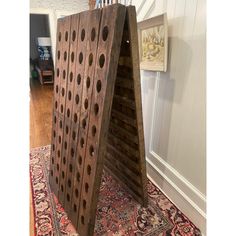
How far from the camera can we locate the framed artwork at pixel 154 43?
1.40 metres

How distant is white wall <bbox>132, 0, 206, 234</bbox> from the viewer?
1.23 m

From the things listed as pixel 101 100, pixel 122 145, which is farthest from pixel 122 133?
→ pixel 101 100

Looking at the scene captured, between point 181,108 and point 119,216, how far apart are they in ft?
2.72

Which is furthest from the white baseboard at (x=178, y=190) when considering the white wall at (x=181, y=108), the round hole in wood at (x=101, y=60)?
the round hole in wood at (x=101, y=60)

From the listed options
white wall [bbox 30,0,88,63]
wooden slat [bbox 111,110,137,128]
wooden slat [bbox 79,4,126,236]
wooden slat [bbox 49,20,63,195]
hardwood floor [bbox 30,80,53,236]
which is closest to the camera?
wooden slat [bbox 79,4,126,236]

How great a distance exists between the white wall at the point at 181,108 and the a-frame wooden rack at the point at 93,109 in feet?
0.87

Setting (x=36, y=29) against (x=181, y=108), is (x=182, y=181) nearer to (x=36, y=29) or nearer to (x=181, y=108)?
(x=181, y=108)

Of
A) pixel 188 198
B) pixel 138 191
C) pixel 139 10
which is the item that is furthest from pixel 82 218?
pixel 139 10

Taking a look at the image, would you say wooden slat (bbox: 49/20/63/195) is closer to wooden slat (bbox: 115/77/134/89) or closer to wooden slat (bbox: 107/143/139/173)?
wooden slat (bbox: 107/143/139/173)

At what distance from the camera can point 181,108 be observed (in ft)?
4.62

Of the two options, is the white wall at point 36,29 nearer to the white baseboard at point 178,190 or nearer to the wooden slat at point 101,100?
the white baseboard at point 178,190

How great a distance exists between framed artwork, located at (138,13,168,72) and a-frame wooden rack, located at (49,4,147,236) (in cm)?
34

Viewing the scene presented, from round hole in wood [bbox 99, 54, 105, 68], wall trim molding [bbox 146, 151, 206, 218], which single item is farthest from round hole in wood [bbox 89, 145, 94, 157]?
wall trim molding [bbox 146, 151, 206, 218]
